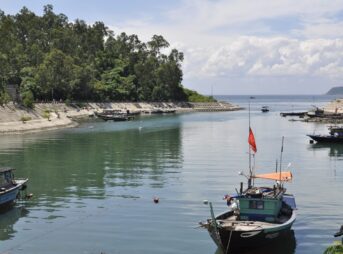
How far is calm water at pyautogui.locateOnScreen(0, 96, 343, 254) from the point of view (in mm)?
33500

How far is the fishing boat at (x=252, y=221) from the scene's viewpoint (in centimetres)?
2947

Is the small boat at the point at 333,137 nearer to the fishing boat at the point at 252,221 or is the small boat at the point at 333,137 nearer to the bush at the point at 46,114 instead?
the fishing boat at the point at 252,221

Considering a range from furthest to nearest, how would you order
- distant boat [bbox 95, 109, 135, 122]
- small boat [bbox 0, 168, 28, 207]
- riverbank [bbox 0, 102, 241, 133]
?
distant boat [bbox 95, 109, 135, 122] → riverbank [bbox 0, 102, 241, 133] → small boat [bbox 0, 168, 28, 207]

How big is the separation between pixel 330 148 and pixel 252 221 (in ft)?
193

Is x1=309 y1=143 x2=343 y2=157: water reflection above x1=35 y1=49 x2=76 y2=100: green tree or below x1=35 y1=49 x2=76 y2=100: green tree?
below

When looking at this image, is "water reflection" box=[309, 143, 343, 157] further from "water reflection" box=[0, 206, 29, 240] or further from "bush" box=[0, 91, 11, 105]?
"bush" box=[0, 91, 11, 105]

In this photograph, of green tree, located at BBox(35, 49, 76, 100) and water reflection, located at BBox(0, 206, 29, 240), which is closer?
water reflection, located at BBox(0, 206, 29, 240)

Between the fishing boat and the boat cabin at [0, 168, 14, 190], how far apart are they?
18.9m

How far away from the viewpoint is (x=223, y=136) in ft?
360

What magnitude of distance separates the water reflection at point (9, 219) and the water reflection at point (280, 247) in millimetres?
14457

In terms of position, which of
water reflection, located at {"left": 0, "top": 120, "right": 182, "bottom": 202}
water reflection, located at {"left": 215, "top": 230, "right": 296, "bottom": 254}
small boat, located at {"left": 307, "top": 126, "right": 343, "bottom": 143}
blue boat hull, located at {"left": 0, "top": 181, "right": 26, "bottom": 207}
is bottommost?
water reflection, located at {"left": 215, "top": 230, "right": 296, "bottom": 254}

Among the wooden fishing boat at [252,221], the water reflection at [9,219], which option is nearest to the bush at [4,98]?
the water reflection at [9,219]

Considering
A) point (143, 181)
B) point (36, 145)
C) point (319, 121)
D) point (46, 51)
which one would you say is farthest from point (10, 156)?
point (46, 51)

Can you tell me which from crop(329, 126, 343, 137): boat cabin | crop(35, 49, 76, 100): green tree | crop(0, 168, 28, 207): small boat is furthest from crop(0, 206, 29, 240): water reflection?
crop(35, 49, 76, 100): green tree
